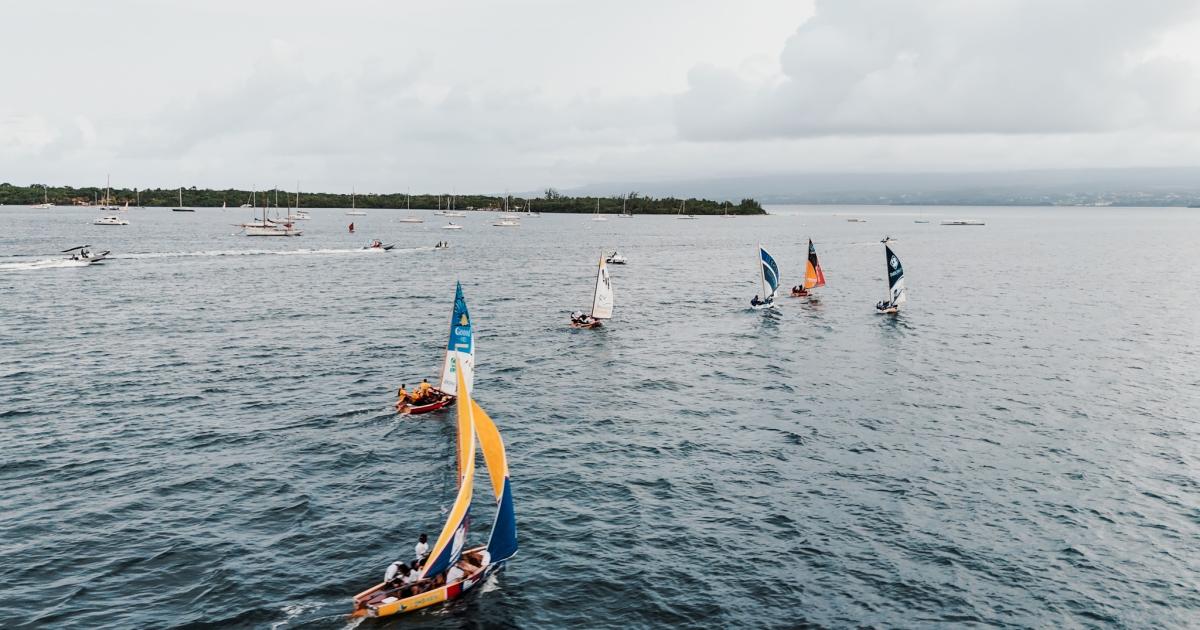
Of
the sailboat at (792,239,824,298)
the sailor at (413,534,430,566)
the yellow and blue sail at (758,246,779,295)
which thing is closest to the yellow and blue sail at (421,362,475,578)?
the sailor at (413,534,430,566)

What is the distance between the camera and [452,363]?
54.9m

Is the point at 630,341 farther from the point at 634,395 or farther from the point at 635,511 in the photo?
the point at 635,511

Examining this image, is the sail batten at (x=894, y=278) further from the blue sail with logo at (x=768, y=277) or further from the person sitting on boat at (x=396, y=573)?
the person sitting on boat at (x=396, y=573)

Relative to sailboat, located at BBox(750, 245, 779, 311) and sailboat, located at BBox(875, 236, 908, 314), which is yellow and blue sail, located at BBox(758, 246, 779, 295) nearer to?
sailboat, located at BBox(750, 245, 779, 311)

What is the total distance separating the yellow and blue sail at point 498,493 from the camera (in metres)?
31.1

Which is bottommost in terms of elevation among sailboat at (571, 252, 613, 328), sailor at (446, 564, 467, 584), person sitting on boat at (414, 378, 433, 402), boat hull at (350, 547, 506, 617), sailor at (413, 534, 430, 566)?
boat hull at (350, 547, 506, 617)

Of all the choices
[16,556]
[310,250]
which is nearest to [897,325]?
[16,556]

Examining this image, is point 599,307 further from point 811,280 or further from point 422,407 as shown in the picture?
point 811,280

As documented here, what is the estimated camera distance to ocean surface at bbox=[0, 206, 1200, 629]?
3148 cm

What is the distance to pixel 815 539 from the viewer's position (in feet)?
120

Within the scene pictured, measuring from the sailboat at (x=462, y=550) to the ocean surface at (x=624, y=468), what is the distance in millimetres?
682

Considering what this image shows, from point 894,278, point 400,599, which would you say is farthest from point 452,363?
point 894,278

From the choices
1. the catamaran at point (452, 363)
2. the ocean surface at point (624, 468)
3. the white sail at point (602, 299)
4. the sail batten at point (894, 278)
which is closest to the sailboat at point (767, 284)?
the ocean surface at point (624, 468)

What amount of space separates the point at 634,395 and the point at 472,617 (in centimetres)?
3173
